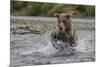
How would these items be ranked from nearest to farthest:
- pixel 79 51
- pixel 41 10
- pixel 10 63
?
pixel 10 63 → pixel 41 10 → pixel 79 51

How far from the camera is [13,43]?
6.34 ft

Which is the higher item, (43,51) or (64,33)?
(64,33)

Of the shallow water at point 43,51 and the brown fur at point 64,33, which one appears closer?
the shallow water at point 43,51

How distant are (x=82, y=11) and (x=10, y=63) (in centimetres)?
108

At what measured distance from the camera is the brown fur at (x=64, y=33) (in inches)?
82.8

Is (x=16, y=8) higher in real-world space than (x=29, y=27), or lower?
higher

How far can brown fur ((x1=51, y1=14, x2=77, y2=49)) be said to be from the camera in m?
2.10

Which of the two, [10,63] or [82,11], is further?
[82,11]

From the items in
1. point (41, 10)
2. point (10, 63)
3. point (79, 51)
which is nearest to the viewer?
point (10, 63)

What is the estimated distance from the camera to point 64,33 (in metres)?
2.13

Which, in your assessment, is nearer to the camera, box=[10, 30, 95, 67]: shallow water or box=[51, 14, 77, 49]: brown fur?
box=[10, 30, 95, 67]: shallow water

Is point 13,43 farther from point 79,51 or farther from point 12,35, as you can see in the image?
point 79,51
